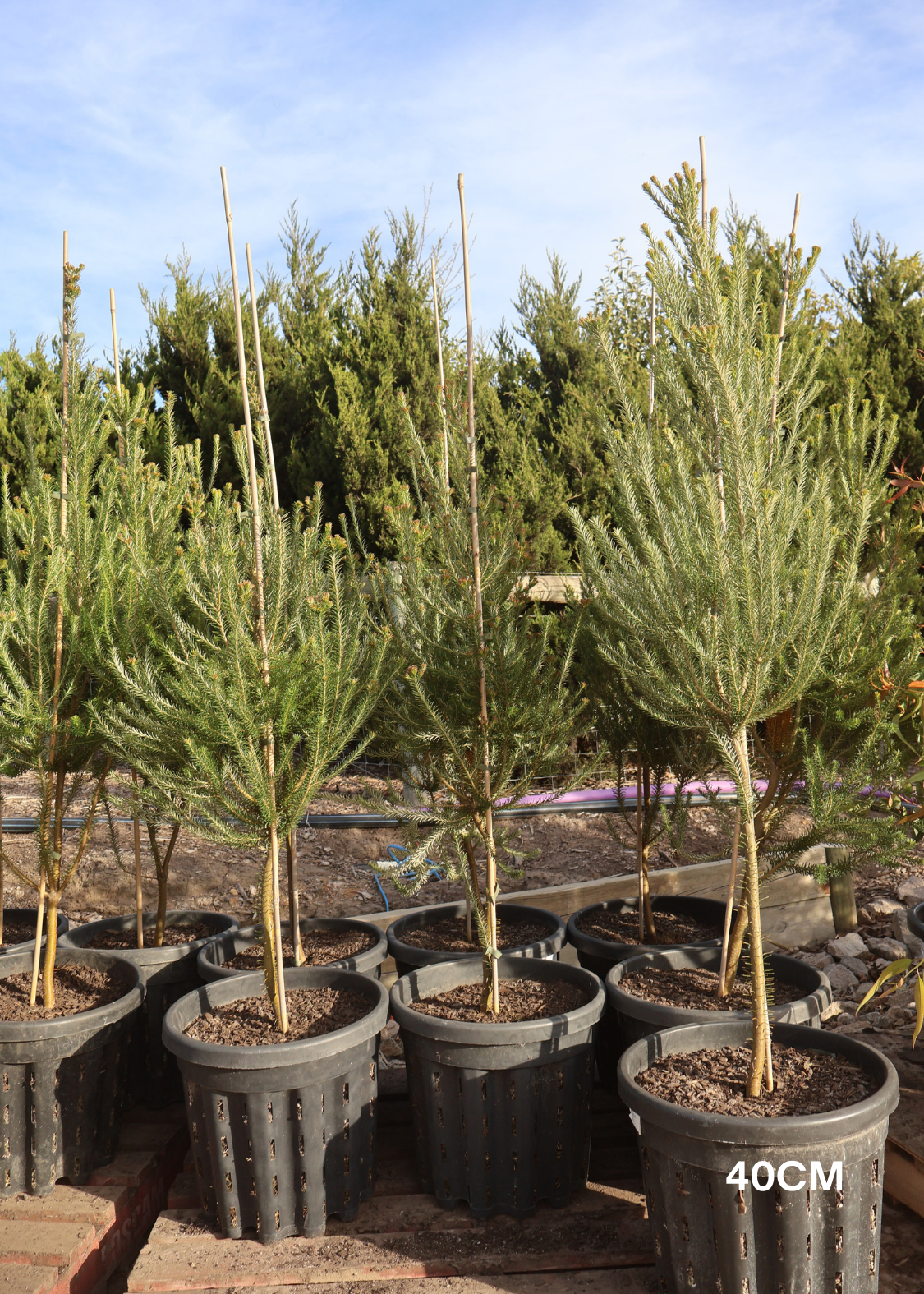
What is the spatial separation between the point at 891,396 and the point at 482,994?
635cm

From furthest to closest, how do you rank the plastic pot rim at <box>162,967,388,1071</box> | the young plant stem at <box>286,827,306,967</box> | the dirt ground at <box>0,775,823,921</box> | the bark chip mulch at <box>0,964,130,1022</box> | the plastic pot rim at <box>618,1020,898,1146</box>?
the dirt ground at <box>0,775,823,921</box>
the young plant stem at <box>286,827,306,967</box>
the bark chip mulch at <box>0,964,130,1022</box>
the plastic pot rim at <box>162,967,388,1071</box>
the plastic pot rim at <box>618,1020,898,1146</box>

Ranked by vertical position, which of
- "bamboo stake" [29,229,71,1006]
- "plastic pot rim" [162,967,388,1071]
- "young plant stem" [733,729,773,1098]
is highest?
"bamboo stake" [29,229,71,1006]

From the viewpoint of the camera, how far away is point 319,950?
3178 mm

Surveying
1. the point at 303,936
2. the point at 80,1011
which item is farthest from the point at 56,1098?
the point at 303,936

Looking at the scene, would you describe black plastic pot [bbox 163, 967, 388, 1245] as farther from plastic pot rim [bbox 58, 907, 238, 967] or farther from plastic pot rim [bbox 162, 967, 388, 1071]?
plastic pot rim [bbox 58, 907, 238, 967]

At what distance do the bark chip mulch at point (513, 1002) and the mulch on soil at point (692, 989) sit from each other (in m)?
0.19

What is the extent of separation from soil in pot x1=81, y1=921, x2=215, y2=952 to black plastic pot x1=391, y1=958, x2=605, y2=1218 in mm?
1280

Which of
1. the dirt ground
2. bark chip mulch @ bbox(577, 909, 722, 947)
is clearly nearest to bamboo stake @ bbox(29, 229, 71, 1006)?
the dirt ground

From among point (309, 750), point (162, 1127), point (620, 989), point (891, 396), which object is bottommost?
point (162, 1127)

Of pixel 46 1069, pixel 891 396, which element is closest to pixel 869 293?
pixel 891 396

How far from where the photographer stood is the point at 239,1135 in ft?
7.15

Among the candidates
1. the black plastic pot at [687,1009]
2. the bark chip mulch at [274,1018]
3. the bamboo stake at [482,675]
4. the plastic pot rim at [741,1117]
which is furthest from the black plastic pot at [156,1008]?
the plastic pot rim at [741,1117]

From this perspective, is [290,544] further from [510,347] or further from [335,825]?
[510,347]

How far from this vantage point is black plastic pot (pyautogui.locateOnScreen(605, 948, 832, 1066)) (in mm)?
2338
